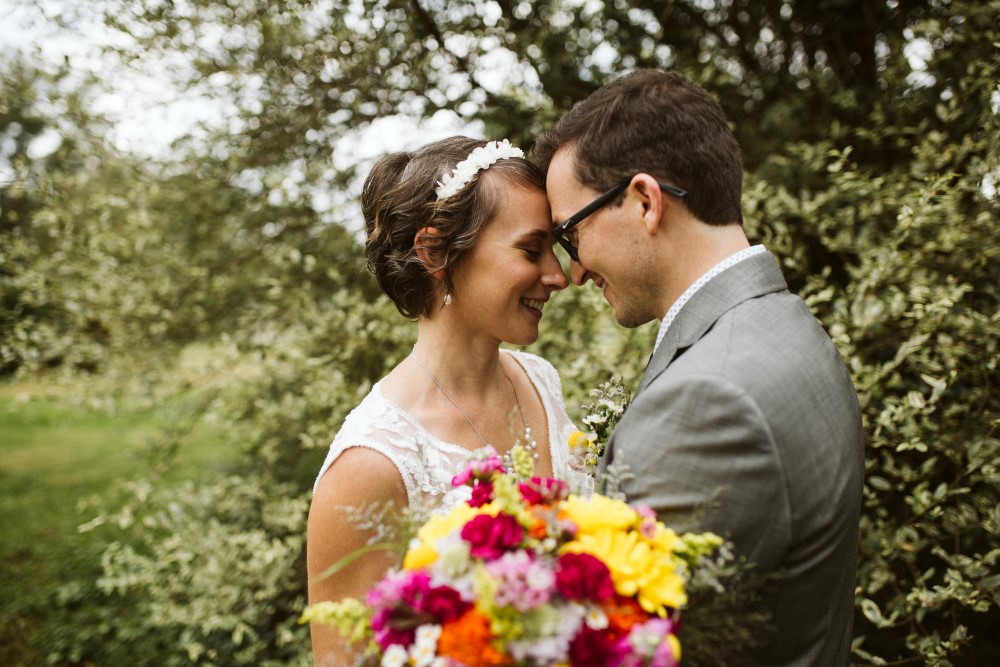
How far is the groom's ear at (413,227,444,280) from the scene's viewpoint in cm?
228

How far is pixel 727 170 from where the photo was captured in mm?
1805

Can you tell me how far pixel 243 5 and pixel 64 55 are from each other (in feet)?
3.31

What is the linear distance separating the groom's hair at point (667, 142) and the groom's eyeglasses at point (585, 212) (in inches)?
0.9

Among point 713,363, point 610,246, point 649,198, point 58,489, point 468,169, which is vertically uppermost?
point 468,169

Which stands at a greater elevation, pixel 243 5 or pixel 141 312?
pixel 243 5

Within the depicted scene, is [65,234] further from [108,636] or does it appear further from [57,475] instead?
[57,475]

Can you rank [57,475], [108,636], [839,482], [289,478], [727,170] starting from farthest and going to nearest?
[57,475] → [108,636] → [289,478] → [727,170] → [839,482]

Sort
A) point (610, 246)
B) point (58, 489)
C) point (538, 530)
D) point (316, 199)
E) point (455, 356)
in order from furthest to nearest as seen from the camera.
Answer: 1. point (58, 489)
2. point (316, 199)
3. point (455, 356)
4. point (610, 246)
5. point (538, 530)

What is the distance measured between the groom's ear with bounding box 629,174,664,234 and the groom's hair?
0.17ft

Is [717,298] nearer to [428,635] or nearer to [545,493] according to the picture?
[545,493]

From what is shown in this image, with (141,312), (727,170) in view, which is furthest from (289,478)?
(727,170)

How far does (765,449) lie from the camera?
4.36 feet

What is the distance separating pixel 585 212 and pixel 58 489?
863 cm

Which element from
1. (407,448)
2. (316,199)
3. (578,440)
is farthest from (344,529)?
(316,199)
